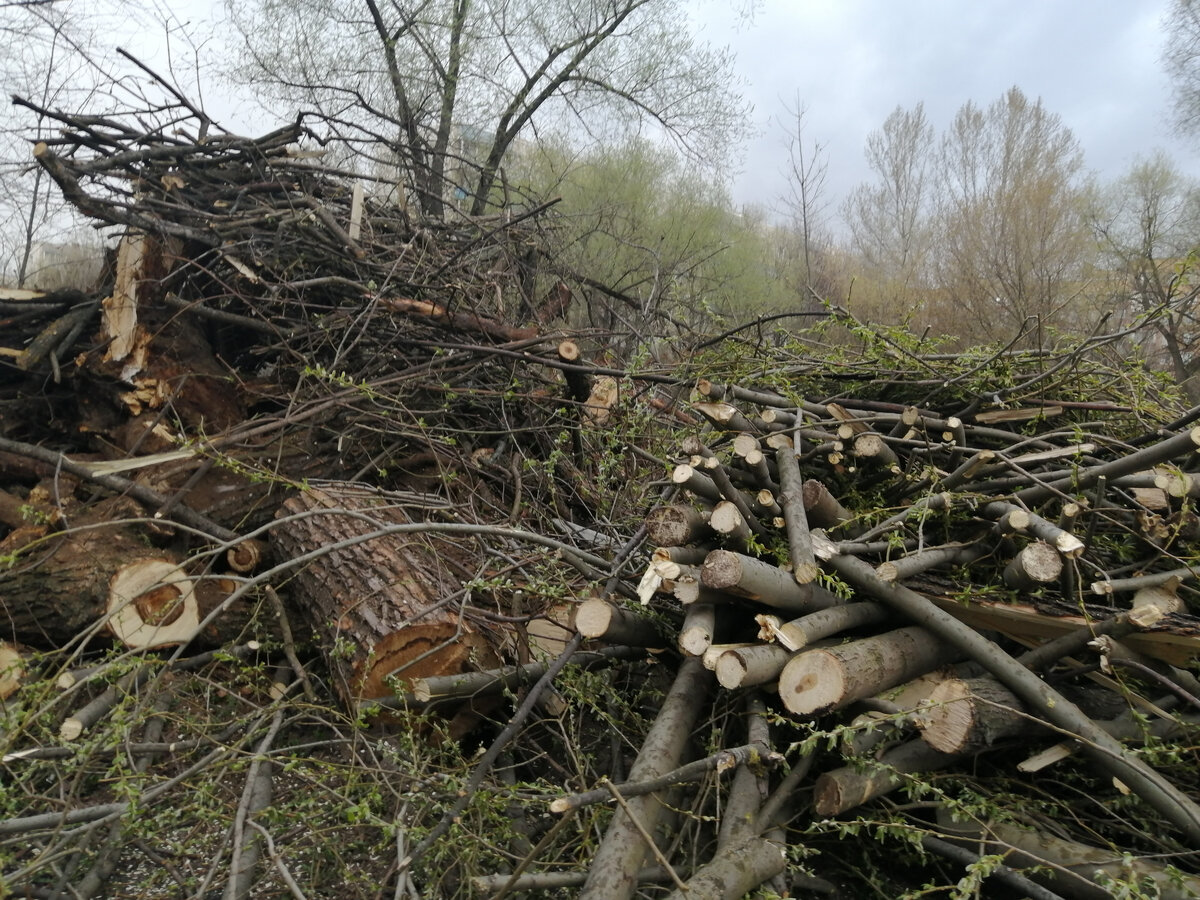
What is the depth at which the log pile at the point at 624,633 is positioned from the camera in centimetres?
208

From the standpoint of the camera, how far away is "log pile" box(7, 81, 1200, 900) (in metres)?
2.08

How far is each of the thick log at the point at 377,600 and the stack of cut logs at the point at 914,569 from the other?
2.33ft

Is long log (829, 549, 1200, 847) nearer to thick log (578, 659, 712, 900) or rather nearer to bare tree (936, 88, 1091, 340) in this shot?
thick log (578, 659, 712, 900)

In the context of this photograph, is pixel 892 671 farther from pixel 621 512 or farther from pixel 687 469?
pixel 621 512

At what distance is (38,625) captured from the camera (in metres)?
3.45

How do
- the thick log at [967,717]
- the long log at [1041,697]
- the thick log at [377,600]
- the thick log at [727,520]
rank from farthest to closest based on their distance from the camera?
the thick log at [377,600]
the thick log at [727,520]
the thick log at [967,717]
the long log at [1041,697]

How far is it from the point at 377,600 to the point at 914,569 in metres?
1.92

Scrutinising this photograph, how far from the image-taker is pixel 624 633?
254 centimetres

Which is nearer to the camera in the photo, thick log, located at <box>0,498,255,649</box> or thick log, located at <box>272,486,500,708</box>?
thick log, located at <box>272,486,500,708</box>

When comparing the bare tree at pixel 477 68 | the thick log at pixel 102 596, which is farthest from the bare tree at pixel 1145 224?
the thick log at pixel 102 596

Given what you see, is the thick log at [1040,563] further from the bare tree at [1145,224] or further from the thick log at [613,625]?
the bare tree at [1145,224]

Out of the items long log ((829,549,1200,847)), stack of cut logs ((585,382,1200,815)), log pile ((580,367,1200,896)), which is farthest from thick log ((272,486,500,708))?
long log ((829,549,1200,847))

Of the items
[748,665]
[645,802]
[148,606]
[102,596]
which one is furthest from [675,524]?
[102,596]

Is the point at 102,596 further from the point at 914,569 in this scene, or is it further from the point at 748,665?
the point at 914,569
